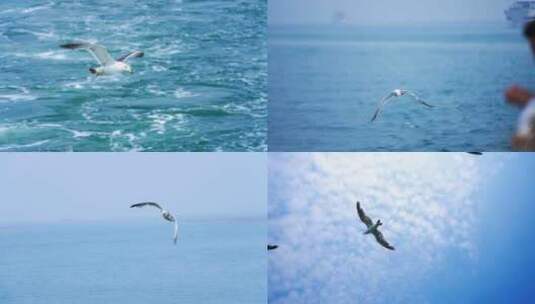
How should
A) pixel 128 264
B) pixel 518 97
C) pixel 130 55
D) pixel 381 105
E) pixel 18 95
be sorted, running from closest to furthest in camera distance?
pixel 518 97 → pixel 128 264 → pixel 18 95 → pixel 130 55 → pixel 381 105

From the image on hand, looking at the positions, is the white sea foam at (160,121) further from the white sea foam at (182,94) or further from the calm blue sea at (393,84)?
the calm blue sea at (393,84)

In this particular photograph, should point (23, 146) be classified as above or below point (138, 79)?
below

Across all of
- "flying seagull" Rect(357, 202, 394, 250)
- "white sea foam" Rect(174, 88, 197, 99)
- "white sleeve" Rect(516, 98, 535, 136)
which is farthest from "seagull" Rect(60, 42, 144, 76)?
"white sleeve" Rect(516, 98, 535, 136)

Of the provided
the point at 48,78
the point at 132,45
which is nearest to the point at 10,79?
the point at 48,78

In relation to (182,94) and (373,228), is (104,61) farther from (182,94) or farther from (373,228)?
(373,228)

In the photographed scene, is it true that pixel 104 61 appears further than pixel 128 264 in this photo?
Yes

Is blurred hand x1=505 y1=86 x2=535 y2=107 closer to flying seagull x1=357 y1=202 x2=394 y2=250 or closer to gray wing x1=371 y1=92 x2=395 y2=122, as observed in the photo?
flying seagull x1=357 y1=202 x2=394 y2=250

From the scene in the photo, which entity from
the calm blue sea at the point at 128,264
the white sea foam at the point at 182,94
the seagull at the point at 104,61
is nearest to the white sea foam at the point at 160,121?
the white sea foam at the point at 182,94

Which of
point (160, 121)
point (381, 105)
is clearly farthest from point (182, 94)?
point (381, 105)
